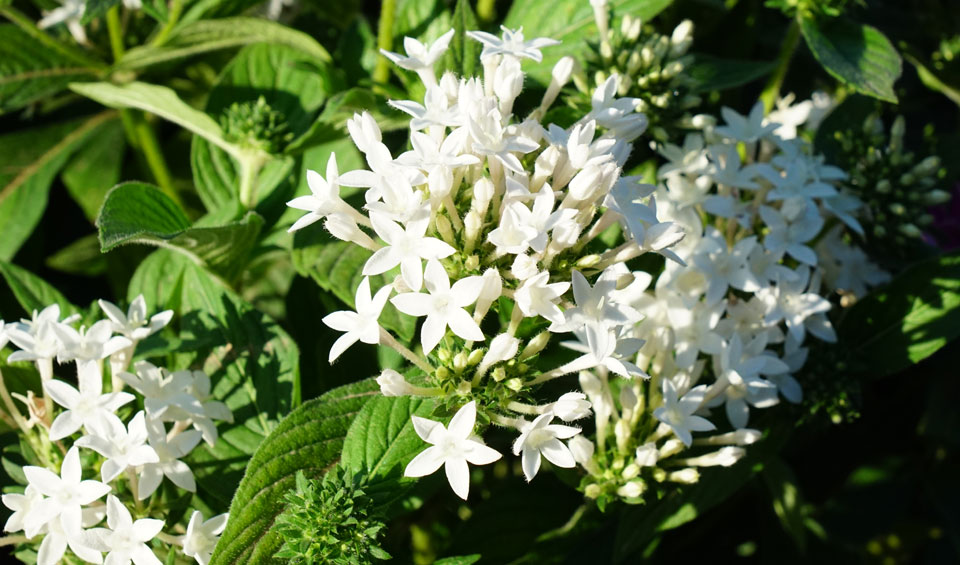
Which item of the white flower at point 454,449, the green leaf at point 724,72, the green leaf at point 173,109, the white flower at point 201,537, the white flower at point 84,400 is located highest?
the green leaf at point 173,109

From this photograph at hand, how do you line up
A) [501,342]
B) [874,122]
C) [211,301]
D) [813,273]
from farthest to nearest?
1. [874,122]
2. [813,273]
3. [211,301]
4. [501,342]

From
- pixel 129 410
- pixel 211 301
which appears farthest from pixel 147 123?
pixel 129 410

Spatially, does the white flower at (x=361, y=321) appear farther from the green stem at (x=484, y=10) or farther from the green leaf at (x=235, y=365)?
the green stem at (x=484, y=10)

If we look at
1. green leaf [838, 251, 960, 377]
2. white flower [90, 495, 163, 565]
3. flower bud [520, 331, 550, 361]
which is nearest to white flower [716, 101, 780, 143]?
green leaf [838, 251, 960, 377]

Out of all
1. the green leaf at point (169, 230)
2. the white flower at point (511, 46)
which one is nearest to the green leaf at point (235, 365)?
the green leaf at point (169, 230)

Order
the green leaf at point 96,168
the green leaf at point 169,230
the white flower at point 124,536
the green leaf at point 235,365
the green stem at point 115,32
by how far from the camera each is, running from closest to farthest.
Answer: the white flower at point 124,536
the green leaf at point 169,230
the green leaf at point 235,365
the green stem at point 115,32
the green leaf at point 96,168

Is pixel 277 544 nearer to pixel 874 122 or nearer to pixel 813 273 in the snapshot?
pixel 813 273

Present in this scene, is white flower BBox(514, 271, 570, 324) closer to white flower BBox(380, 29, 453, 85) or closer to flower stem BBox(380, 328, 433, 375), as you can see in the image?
flower stem BBox(380, 328, 433, 375)
